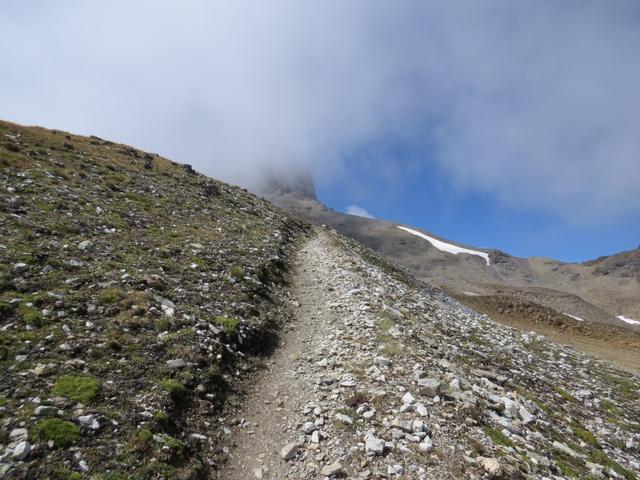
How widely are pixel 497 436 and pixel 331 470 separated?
492cm

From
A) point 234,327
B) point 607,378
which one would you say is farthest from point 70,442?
point 607,378

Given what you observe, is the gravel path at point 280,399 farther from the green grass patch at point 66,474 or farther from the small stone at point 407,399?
the green grass patch at point 66,474

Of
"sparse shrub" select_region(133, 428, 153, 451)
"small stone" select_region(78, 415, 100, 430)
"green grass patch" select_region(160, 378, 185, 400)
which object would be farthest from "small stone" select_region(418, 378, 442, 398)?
"small stone" select_region(78, 415, 100, 430)

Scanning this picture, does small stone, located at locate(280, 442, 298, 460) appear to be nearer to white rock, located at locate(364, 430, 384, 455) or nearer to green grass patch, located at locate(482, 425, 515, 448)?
white rock, located at locate(364, 430, 384, 455)

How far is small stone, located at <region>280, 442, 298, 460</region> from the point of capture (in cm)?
909

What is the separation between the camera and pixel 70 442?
7422mm

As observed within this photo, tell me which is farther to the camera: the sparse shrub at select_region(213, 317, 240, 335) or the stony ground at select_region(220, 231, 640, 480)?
the sparse shrub at select_region(213, 317, 240, 335)

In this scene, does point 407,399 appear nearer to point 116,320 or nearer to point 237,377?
point 237,377

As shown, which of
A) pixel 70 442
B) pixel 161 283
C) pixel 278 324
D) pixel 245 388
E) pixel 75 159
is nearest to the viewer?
pixel 70 442

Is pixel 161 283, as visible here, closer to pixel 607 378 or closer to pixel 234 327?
pixel 234 327

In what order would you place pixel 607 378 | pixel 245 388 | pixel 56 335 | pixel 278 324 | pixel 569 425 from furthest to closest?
pixel 607 378 < pixel 278 324 < pixel 569 425 < pixel 245 388 < pixel 56 335

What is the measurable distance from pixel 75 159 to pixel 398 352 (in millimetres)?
33575

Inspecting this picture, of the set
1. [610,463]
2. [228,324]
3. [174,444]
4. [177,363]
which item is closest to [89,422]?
[174,444]

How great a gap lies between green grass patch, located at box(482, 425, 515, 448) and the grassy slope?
24.1ft
